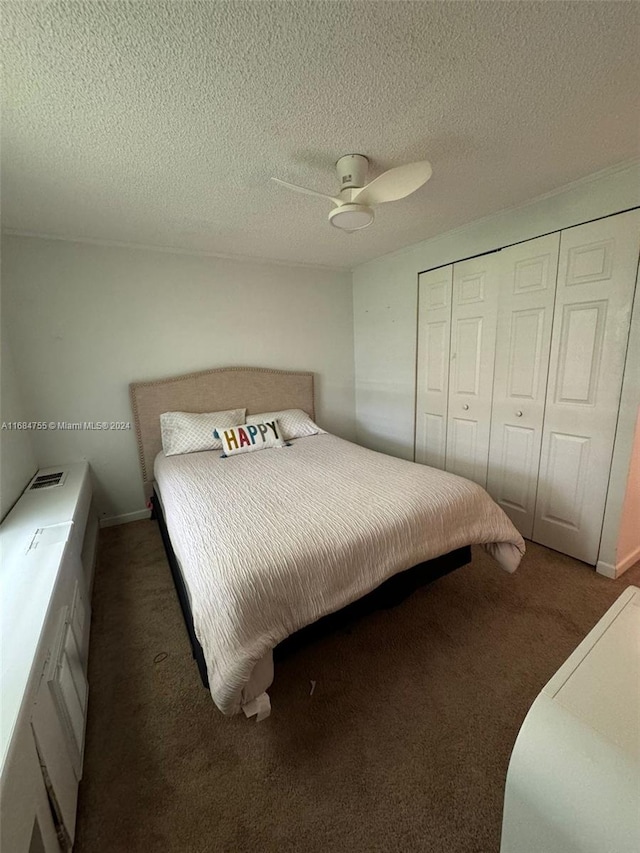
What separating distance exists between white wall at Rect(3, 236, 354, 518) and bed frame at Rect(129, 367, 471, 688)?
10cm

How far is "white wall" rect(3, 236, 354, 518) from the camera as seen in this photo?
7.84ft

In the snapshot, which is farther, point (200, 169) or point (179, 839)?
point (200, 169)

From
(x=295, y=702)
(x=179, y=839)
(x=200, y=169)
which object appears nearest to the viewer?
A: (x=179, y=839)

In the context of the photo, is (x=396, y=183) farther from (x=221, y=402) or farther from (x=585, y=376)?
(x=221, y=402)

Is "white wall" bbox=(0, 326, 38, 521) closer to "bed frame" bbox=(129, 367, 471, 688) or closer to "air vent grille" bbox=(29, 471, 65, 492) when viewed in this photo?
"air vent grille" bbox=(29, 471, 65, 492)

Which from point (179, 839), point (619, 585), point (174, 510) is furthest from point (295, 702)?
point (619, 585)

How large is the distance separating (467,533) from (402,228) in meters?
2.11

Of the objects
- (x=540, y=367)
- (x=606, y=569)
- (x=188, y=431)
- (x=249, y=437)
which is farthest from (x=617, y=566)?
(x=188, y=431)

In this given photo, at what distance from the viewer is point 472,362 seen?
8.28 ft

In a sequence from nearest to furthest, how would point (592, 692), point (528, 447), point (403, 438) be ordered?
1. point (592, 692)
2. point (528, 447)
3. point (403, 438)

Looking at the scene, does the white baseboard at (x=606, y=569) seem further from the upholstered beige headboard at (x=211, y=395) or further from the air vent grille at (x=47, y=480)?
the air vent grille at (x=47, y=480)

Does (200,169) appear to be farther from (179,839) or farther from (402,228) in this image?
(179,839)

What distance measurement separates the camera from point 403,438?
128 inches

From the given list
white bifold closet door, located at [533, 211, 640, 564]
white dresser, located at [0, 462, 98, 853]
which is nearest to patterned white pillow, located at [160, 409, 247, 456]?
white dresser, located at [0, 462, 98, 853]
